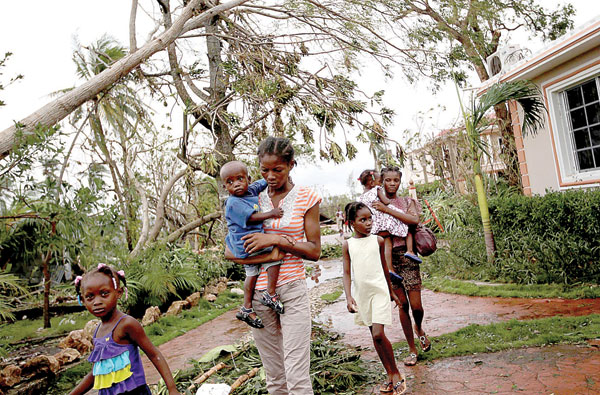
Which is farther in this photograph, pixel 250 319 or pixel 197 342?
pixel 197 342

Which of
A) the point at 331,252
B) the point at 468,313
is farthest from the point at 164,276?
the point at 331,252

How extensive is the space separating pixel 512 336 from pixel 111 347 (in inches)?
155

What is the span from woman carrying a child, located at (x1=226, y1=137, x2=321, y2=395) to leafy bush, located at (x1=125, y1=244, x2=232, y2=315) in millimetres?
7430

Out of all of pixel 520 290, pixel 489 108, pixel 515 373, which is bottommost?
pixel 520 290

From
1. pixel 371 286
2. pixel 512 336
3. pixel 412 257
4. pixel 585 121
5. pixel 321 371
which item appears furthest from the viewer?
pixel 585 121

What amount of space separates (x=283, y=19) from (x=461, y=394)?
24.1 ft

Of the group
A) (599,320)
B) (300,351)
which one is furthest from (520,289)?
(300,351)

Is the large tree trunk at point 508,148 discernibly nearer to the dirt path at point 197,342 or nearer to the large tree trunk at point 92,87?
the large tree trunk at point 92,87

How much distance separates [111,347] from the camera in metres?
2.35

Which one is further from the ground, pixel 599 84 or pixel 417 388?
pixel 599 84

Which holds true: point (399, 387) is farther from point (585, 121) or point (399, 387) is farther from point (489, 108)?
point (585, 121)

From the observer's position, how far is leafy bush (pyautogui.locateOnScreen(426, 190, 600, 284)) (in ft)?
20.6

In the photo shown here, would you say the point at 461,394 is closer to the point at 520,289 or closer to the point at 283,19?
the point at 520,289

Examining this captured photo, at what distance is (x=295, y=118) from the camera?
7043 mm
